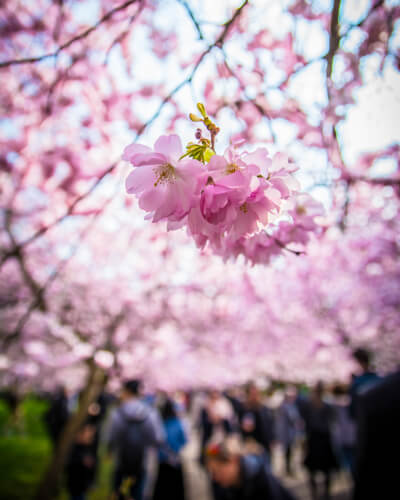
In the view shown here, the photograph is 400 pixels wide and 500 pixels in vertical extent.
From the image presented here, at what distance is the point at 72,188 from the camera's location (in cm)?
410

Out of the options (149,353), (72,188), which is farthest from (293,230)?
(149,353)

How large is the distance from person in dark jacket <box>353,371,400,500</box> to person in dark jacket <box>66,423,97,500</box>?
483 centimetres

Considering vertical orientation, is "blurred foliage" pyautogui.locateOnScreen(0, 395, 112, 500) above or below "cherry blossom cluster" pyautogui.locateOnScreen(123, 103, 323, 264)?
below

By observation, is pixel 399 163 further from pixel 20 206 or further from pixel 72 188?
pixel 20 206

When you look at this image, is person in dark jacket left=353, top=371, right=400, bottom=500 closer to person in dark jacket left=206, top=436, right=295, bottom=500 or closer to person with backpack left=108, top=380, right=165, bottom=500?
person in dark jacket left=206, top=436, right=295, bottom=500

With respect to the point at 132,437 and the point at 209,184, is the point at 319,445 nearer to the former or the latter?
the point at 132,437

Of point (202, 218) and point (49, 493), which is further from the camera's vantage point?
point (49, 493)

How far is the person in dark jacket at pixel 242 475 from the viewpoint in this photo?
2.33 metres

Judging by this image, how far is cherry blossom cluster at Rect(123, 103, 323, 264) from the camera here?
2.46ft

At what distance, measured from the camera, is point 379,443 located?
3.62 feet

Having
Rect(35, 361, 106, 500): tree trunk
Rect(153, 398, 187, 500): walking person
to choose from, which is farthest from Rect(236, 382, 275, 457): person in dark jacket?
Rect(35, 361, 106, 500): tree trunk

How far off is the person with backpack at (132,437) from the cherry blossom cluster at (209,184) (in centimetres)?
413

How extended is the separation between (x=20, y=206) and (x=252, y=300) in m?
5.95

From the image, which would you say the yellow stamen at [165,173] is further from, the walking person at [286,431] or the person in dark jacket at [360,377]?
the walking person at [286,431]
